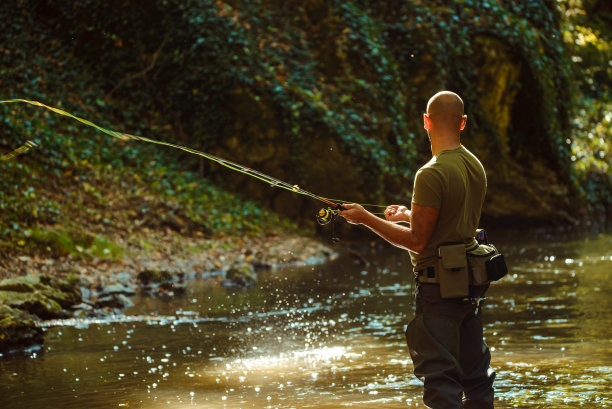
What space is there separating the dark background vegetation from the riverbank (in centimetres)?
74

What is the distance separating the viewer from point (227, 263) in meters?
14.7

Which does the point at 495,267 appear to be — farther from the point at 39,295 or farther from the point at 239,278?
the point at 239,278

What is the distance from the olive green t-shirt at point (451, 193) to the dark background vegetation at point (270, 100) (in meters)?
11.1

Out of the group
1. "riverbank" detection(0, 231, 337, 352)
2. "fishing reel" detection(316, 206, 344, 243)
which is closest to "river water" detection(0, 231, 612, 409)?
"riverbank" detection(0, 231, 337, 352)

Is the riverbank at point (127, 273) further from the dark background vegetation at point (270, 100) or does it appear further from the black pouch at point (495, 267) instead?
the black pouch at point (495, 267)

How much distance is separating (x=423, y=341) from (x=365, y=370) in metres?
2.56

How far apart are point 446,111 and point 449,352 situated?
1.27 m

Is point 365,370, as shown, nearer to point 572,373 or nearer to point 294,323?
point 572,373

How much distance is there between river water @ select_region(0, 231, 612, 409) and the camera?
236 inches

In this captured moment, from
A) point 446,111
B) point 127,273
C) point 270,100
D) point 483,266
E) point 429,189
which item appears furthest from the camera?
point 270,100

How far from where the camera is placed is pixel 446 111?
175 inches

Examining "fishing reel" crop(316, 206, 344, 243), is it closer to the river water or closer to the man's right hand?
the man's right hand

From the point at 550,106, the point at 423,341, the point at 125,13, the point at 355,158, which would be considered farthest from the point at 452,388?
the point at 550,106

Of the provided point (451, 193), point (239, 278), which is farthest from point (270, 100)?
point (451, 193)
